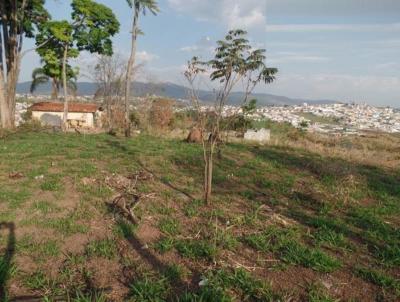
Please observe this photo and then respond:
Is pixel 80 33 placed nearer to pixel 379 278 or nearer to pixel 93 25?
pixel 93 25

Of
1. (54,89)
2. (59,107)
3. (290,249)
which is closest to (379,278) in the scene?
(290,249)

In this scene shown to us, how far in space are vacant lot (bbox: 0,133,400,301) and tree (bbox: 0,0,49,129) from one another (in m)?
9.86

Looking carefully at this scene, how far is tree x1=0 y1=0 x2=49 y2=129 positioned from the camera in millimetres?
16516

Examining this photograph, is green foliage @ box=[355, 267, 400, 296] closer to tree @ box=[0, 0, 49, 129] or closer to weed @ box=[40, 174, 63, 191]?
weed @ box=[40, 174, 63, 191]

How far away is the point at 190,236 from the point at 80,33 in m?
18.6

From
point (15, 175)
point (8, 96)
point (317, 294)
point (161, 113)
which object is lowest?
point (161, 113)

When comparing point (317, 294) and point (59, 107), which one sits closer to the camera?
point (317, 294)

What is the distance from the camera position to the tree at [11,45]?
→ 16.5m

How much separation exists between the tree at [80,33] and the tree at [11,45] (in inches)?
48.5

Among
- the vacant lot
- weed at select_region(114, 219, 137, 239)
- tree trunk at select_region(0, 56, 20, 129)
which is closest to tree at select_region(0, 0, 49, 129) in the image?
tree trunk at select_region(0, 56, 20, 129)

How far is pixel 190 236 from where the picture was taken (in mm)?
4453

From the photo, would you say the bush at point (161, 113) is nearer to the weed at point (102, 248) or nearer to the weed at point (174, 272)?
the weed at point (102, 248)

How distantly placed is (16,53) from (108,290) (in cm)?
1771

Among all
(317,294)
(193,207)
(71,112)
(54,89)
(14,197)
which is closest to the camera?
(317,294)
